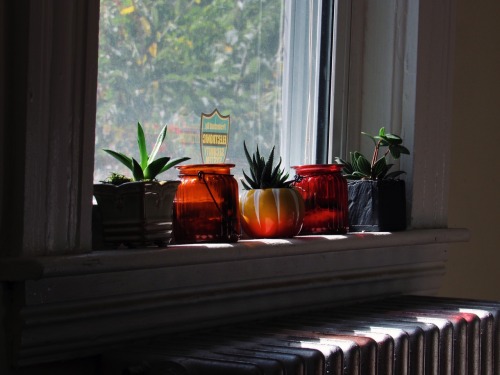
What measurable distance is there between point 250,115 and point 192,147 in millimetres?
172

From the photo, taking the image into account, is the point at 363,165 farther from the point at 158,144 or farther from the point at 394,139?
the point at 158,144

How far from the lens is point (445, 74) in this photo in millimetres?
1775

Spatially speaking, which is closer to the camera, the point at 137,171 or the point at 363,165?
the point at 137,171

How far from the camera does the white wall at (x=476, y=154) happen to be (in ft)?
6.45

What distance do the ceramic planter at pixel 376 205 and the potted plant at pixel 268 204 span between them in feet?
0.72

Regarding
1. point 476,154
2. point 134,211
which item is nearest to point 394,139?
point 476,154

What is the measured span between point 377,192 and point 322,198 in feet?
0.44

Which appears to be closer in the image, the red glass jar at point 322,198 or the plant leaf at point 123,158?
the plant leaf at point 123,158

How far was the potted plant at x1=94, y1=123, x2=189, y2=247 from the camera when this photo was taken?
1.16 m

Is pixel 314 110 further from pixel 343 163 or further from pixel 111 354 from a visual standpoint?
pixel 111 354

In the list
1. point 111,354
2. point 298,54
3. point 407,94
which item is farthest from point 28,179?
point 407,94

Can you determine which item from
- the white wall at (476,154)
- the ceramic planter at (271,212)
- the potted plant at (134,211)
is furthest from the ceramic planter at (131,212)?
the white wall at (476,154)

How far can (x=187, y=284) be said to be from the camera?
1.22 m

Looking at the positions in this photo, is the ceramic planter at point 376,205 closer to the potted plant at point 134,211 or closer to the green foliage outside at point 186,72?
the green foliage outside at point 186,72
